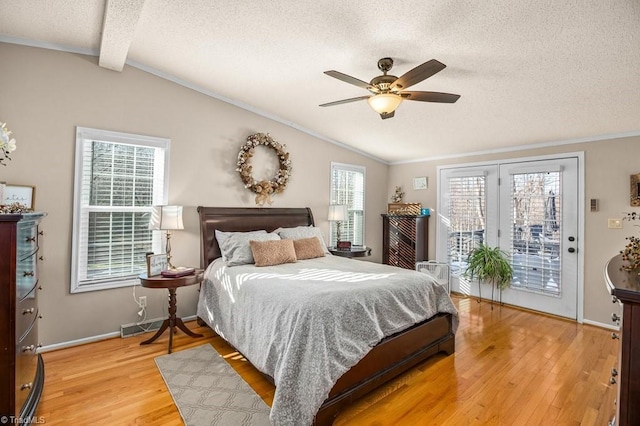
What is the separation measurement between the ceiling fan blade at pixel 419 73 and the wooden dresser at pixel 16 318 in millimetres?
2467

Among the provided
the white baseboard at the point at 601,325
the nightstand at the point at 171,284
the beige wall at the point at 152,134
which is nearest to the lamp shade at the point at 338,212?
the beige wall at the point at 152,134

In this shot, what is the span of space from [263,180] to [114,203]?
177 centimetres

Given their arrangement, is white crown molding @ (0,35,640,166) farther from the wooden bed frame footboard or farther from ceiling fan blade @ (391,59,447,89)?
the wooden bed frame footboard

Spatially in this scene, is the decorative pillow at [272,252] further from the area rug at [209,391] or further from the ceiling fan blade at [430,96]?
the ceiling fan blade at [430,96]

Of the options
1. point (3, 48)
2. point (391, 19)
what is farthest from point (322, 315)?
point (3, 48)

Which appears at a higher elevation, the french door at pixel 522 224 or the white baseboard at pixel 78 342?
the french door at pixel 522 224

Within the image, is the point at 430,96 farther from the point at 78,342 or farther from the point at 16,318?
the point at 78,342

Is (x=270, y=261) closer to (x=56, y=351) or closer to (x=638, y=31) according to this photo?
(x=56, y=351)

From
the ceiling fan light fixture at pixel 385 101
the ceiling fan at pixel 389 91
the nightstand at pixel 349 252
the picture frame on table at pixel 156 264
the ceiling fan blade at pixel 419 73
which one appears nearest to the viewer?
the ceiling fan blade at pixel 419 73

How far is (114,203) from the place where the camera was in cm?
338

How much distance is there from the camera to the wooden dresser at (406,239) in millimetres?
5348

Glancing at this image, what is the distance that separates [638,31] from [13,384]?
422 centimetres

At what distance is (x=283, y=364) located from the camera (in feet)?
6.53

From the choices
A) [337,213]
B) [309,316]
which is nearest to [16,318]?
[309,316]
